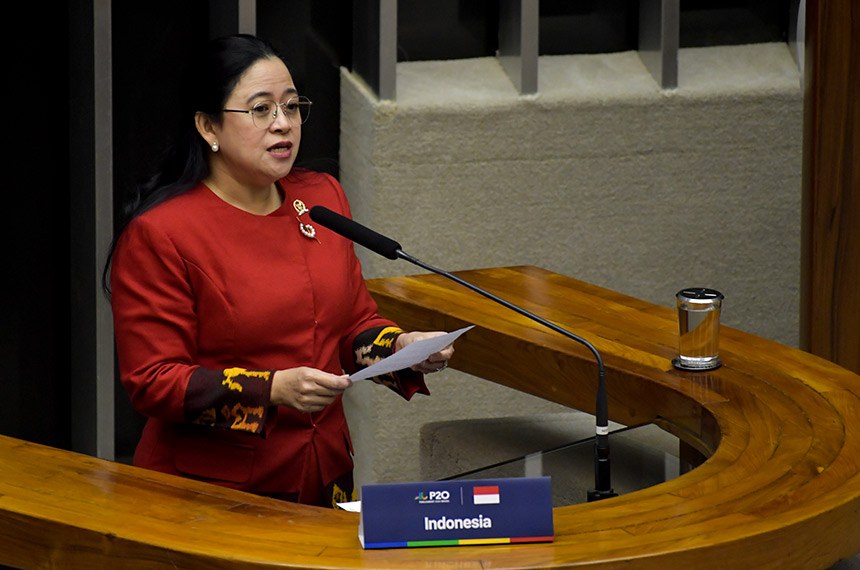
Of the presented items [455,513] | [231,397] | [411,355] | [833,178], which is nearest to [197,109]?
[231,397]

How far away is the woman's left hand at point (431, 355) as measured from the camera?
270cm

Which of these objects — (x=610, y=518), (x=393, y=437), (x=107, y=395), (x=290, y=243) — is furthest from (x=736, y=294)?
(x=610, y=518)

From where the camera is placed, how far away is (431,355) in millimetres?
2699

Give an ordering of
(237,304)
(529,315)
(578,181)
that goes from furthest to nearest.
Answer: (578,181), (237,304), (529,315)

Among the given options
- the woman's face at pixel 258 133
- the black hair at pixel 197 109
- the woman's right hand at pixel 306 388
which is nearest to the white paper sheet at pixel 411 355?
the woman's right hand at pixel 306 388

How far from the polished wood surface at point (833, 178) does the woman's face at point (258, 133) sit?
134cm

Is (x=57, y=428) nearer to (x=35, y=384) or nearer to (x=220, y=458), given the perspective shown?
(x=35, y=384)

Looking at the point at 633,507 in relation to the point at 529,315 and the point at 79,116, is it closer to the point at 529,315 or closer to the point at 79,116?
the point at 529,315

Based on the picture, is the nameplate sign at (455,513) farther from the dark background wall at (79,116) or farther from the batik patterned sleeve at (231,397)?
the dark background wall at (79,116)

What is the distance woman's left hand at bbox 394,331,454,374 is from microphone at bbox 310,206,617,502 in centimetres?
25

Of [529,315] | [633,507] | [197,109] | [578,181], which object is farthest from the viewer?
[578,181]

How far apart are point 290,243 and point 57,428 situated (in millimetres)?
1784

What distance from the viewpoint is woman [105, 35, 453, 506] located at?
2.59 metres

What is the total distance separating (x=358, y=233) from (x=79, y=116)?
1804 mm
